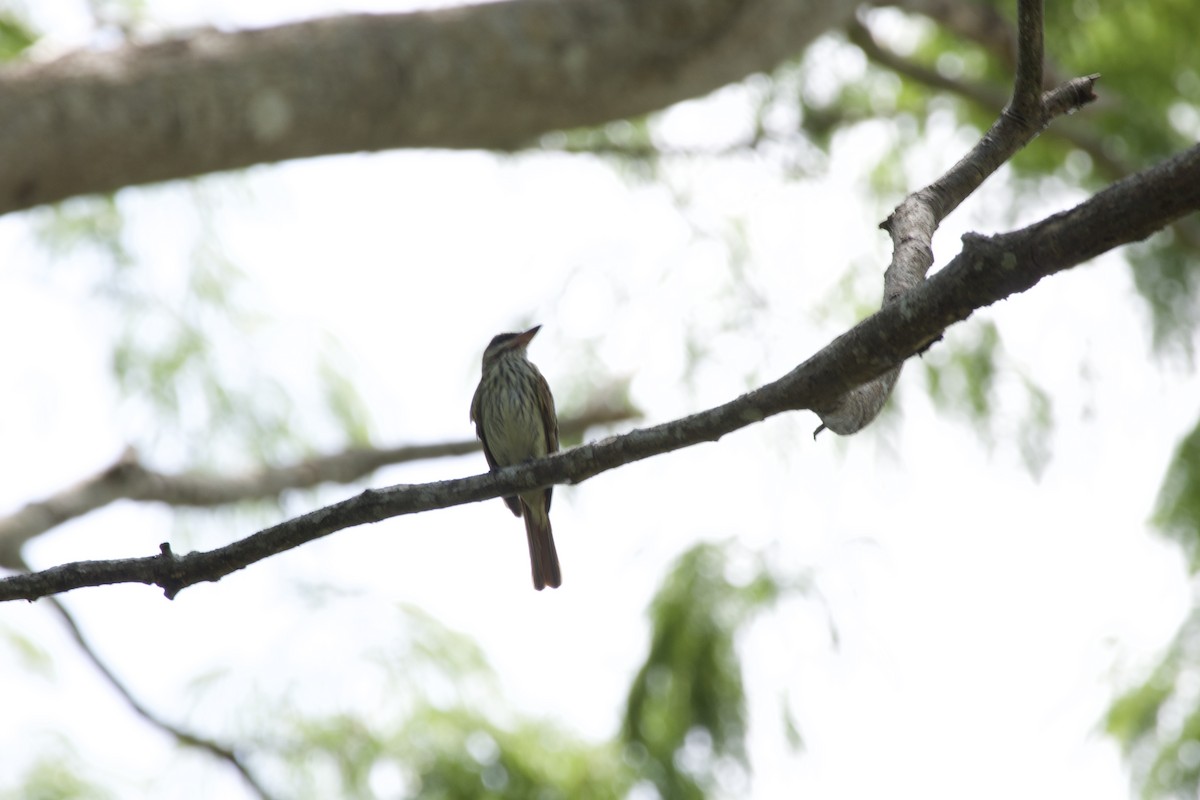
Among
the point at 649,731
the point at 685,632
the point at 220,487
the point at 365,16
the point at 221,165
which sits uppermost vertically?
the point at 365,16

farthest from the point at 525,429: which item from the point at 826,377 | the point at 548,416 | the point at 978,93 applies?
the point at 826,377

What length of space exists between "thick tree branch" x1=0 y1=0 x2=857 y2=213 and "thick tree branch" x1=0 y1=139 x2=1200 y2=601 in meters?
2.22

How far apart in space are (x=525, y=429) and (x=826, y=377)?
3.54 metres

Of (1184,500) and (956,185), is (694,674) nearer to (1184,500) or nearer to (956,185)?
(1184,500)

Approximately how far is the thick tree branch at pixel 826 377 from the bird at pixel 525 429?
281 centimetres

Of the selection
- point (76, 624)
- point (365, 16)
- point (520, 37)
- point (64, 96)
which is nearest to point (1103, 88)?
point (520, 37)

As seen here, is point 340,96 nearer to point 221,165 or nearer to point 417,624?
point 221,165

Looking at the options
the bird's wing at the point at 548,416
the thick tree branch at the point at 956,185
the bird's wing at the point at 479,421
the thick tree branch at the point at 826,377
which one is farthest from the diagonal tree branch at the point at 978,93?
the thick tree branch at the point at 826,377

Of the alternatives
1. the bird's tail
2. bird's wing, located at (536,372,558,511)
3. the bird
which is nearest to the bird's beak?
the bird

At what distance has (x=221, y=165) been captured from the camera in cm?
500

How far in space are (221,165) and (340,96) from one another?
0.54 m

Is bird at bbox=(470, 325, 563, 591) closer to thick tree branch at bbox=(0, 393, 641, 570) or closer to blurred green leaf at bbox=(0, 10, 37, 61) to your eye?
thick tree branch at bbox=(0, 393, 641, 570)

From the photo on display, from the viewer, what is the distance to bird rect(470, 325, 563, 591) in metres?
5.97

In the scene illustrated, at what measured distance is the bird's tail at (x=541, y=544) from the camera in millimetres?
5961
